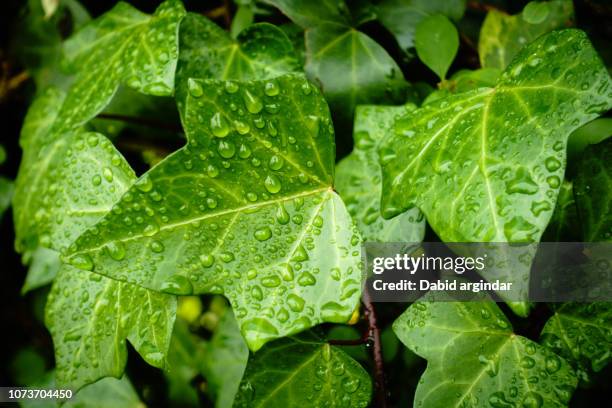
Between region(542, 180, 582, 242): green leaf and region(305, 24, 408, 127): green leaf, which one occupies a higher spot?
region(305, 24, 408, 127): green leaf

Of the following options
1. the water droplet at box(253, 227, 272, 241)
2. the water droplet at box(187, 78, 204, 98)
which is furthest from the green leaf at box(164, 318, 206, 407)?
the water droplet at box(187, 78, 204, 98)

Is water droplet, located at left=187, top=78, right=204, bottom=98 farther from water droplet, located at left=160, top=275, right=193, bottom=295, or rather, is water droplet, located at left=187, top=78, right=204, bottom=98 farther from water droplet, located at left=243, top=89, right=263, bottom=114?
water droplet, located at left=160, top=275, right=193, bottom=295

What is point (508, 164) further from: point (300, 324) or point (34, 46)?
point (34, 46)

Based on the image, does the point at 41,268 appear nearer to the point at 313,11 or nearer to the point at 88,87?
the point at 88,87

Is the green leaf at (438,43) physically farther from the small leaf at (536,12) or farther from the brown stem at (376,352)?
the brown stem at (376,352)

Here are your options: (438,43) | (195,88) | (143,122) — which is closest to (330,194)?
(195,88)

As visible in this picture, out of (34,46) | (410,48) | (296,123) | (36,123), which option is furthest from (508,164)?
(34,46)

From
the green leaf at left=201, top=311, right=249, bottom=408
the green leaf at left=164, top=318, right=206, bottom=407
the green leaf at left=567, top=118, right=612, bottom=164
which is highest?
the green leaf at left=567, top=118, right=612, bottom=164
